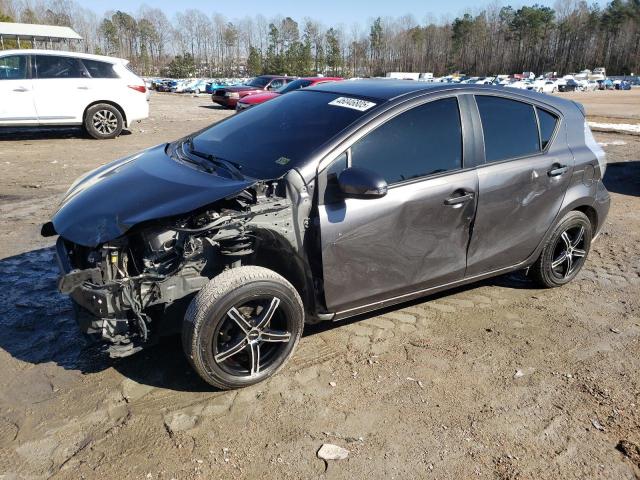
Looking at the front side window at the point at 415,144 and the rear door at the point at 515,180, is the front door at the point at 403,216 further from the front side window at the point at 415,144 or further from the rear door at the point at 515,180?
the rear door at the point at 515,180

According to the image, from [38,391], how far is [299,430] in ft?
5.07

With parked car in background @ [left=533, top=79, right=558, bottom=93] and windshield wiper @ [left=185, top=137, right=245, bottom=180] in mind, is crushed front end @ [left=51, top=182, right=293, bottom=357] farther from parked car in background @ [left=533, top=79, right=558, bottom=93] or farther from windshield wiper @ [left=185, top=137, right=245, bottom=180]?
parked car in background @ [left=533, top=79, right=558, bottom=93]

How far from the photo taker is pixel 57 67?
11.0 m

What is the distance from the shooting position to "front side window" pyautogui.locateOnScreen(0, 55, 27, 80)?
34.3 feet

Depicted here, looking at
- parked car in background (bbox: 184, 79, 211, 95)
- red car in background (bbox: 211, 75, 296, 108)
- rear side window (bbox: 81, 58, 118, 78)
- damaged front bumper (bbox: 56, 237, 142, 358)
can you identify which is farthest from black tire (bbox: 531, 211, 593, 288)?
parked car in background (bbox: 184, 79, 211, 95)

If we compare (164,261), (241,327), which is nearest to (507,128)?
(241,327)

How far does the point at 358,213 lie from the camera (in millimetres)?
3205

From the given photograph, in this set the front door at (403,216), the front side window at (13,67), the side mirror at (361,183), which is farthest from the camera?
the front side window at (13,67)

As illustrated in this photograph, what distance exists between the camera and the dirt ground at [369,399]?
2.59 metres

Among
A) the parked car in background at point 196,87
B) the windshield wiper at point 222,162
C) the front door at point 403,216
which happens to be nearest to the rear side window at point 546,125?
the front door at point 403,216

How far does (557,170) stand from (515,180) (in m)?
0.53

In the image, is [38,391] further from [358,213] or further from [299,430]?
[358,213]

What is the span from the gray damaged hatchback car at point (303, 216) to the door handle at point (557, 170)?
0.05 ft

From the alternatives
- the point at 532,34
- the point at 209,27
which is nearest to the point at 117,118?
the point at 209,27
